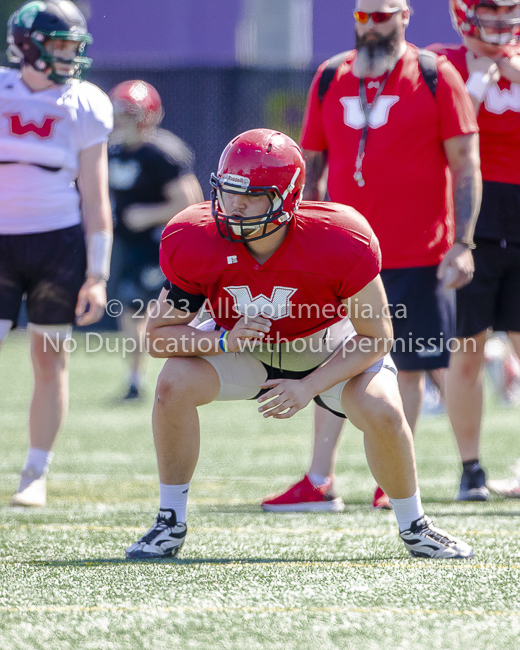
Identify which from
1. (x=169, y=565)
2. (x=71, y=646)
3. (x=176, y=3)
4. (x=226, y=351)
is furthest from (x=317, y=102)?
(x=176, y=3)

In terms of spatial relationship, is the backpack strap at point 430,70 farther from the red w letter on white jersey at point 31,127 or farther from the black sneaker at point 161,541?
the black sneaker at point 161,541

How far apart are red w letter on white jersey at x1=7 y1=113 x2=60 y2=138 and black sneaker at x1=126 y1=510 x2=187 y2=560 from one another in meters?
1.50

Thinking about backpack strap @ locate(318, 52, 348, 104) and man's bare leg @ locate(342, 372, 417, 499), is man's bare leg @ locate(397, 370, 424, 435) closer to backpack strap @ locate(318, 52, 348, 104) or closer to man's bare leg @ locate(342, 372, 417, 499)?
man's bare leg @ locate(342, 372, 417, 499)

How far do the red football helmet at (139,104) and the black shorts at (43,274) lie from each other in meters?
3.23

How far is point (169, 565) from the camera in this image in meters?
2.61

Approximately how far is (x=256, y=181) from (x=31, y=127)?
1237mm

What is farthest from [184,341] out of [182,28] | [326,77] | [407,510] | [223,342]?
[182,28]

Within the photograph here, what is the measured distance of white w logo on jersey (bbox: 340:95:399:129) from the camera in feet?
11.6

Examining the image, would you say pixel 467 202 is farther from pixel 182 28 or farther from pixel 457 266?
pixel 182 28

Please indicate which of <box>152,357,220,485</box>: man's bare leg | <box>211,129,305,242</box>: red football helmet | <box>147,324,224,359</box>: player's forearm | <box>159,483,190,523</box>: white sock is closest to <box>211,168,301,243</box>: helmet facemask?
<box>211,129,305,242</box>: red football helmet

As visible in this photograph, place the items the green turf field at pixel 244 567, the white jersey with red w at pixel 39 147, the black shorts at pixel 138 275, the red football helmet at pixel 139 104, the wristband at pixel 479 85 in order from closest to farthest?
the green turf field at pixel 244 567 < the white jersey with red w at pixel 39 147 < the wristband at pixel 479 85 < the red football helmet at pixel 139 104 < the black shorts at pixel 138 275

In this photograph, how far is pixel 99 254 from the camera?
358cm

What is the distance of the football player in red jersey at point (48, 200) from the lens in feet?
11.4

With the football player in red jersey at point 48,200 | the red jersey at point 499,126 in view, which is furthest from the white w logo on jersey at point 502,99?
the football player in red jersey at point 48,200
